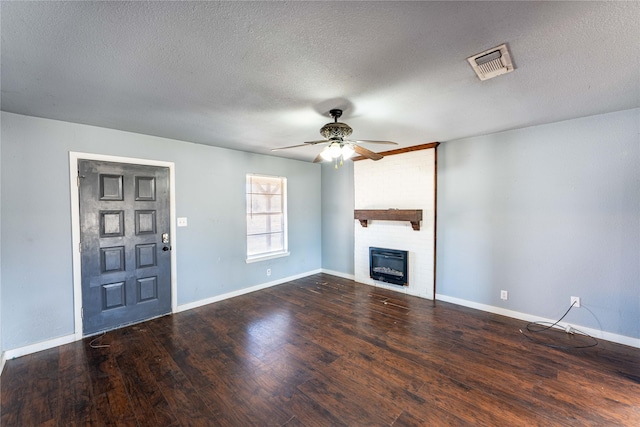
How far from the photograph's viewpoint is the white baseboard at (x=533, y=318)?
2689 mm

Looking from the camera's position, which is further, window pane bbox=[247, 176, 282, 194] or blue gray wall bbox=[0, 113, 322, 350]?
window pane bbox=[247, 176, 282, 194]

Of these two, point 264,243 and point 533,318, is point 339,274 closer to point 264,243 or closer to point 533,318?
point 264,243

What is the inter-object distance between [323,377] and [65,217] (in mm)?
3184

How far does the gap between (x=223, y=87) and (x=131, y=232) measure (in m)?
2.33

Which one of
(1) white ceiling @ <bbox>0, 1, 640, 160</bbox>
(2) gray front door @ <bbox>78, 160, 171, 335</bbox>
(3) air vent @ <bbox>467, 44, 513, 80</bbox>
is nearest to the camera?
(1) white ceiling @ <bbox>0, 1, 640, 160</bbox>

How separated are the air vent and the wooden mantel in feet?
8.01

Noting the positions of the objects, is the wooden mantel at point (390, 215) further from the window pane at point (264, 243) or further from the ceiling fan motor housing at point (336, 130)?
the ceiling fan motor housing at point (336, 130)

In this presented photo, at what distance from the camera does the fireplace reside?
436 centimetres

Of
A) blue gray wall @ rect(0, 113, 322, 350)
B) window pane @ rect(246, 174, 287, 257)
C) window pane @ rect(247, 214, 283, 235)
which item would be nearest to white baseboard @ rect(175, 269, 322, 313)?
blue gray wall @ rect(0, 113, 322, 350)

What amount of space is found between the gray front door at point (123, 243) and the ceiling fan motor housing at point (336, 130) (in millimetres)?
2394

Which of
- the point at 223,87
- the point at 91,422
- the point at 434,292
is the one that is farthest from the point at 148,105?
the point at 434,292

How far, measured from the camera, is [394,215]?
14.3 ft

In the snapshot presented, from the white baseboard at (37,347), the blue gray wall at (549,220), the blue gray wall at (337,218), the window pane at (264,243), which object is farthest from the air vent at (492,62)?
the white baseboard at (37,347)

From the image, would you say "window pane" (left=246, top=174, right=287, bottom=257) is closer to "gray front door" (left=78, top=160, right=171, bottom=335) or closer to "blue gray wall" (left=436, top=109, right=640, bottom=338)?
"gray front door" (left=78, top=160, right=171, bottom=335)
